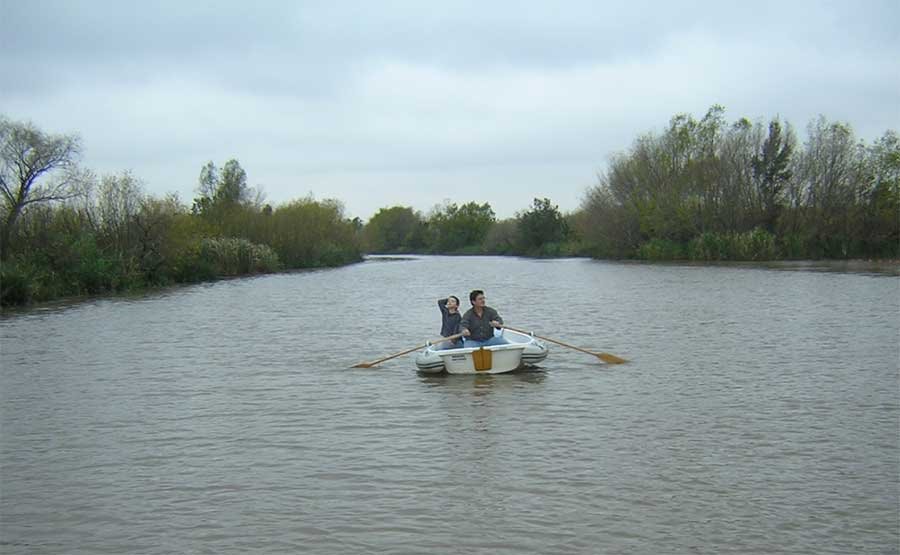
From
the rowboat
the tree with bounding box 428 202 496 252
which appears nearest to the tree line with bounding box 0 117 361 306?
the rowboat

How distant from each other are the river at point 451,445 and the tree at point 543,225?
71.8 meters

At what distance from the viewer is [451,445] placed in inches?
362

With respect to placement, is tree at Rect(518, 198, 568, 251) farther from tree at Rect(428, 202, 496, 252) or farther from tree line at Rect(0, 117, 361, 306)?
tree line at Rect(0, 117, 361, 306)

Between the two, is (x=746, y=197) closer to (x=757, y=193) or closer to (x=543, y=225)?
(x=757, y=193)

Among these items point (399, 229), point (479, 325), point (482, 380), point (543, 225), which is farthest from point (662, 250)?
point (399, 229)

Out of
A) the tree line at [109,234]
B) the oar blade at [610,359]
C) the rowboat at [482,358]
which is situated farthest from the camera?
the tree line at [109,234]

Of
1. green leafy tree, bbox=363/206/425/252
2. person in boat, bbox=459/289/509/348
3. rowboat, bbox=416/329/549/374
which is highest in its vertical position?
green leafy tree, bbox=363/206/425/252

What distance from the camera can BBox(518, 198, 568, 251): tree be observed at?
90.9 meters

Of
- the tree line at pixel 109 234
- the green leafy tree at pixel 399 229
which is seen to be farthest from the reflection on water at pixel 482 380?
the green leafy tree at pixel 399 229

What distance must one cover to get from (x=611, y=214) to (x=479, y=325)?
54637 mm

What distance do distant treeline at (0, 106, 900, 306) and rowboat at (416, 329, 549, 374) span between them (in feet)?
66.0

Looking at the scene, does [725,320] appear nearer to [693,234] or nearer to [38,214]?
[38,214]

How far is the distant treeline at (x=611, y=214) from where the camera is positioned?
34.1m

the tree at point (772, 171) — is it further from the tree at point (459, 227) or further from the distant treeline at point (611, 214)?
the tree at point (459, 227)
